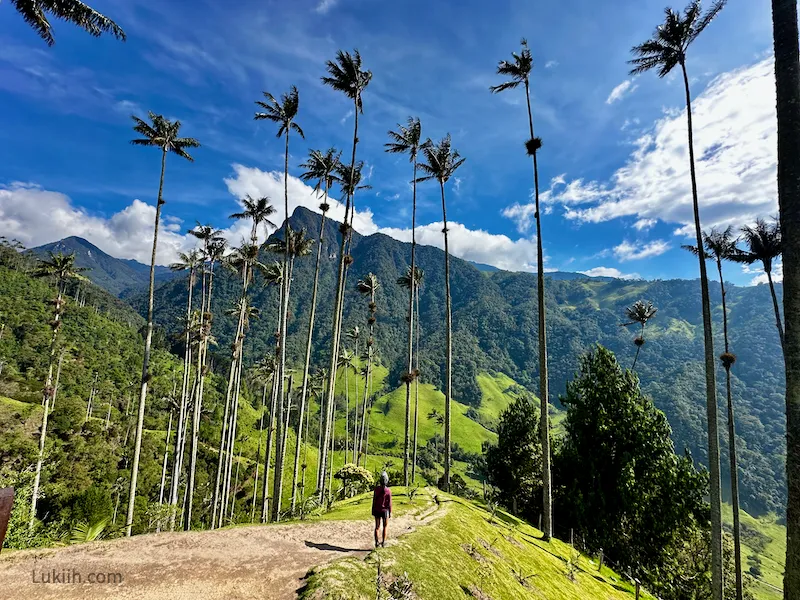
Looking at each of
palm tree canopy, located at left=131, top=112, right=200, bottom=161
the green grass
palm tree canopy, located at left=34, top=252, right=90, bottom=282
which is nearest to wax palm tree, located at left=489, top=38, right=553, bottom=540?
palm tree canopy, located at left=131, top=112, right=200, bottom=161

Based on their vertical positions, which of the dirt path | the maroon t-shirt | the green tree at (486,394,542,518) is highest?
the maroon t-shirt

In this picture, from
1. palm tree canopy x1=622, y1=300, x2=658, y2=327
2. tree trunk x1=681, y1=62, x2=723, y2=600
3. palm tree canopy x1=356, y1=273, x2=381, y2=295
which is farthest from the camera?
palm tree canopy x1=622, y1=300, x2=658, y2=327

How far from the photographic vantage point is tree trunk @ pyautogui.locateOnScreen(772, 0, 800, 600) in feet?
21.2

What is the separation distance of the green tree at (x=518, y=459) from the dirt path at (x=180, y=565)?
27.5 meters

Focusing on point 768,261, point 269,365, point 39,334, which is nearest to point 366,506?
point 768,261

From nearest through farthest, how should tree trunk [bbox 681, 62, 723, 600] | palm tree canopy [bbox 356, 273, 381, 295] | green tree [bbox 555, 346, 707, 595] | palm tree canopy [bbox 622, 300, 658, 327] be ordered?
tree trunk [bbox 681, 62, 723, 600] → green tree [bbox 555, 346, 707, 595] → palm tree canopy [bbox 356, 273, 381, 295] → palm tree canopy [bbox 622, 300, 658, 327]

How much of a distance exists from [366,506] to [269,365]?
1252 inches

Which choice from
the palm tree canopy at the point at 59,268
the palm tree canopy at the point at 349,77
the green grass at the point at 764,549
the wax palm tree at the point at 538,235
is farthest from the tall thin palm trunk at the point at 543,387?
the green grass at the point at 764,549

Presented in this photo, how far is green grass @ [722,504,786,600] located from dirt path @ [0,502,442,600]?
13710 centimetres

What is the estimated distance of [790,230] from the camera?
23.5 feet

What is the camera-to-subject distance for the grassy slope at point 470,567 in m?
8.52

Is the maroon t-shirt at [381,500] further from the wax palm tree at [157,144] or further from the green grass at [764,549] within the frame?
the green grass at [764,549]

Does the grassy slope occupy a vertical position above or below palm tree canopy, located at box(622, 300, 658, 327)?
below

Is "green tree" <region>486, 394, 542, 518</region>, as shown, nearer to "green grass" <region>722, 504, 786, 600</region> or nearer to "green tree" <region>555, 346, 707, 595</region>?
"green tree" <region>555, 346, 707, 595</region>
